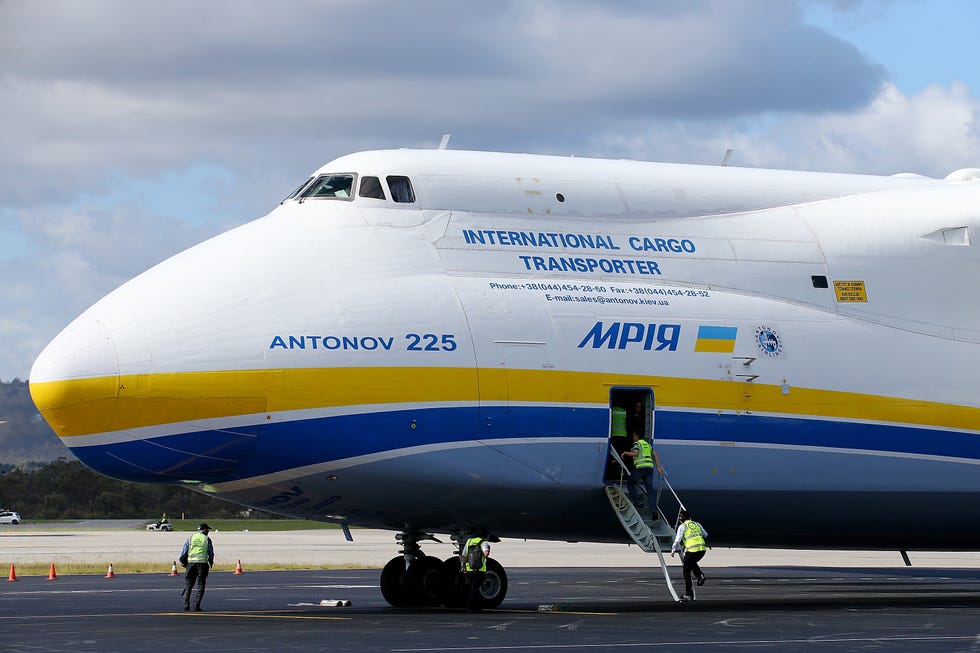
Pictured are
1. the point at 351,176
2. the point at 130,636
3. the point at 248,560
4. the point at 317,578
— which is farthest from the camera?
the point at 248,560

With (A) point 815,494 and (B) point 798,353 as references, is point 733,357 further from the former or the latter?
(A) point 815,494

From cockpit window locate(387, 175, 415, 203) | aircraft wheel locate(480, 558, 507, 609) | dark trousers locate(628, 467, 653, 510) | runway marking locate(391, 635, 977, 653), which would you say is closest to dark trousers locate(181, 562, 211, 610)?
aircraft wheel locate(480, 558, 507, 609)

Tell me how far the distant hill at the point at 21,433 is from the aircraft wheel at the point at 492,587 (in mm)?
128072

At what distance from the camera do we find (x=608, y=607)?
2320 cm

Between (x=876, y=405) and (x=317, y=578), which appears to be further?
(x=317, y=578)

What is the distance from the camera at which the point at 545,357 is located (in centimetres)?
1997

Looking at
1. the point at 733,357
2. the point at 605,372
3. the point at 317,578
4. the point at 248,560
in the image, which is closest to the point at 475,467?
the point at 605,372

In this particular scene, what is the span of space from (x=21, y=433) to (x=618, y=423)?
489 feet

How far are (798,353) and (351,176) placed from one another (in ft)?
23.7

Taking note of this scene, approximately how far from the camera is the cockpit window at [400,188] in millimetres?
20797

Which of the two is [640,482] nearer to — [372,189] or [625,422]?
[625,422]

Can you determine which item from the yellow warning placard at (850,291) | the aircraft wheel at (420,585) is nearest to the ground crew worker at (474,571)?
the aircraft wheel at (420,585)

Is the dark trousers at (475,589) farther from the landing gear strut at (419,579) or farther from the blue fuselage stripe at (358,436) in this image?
the blue fuselage stripe at (358,436)

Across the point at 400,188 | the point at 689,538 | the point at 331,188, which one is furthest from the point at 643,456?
the point at 331,188
